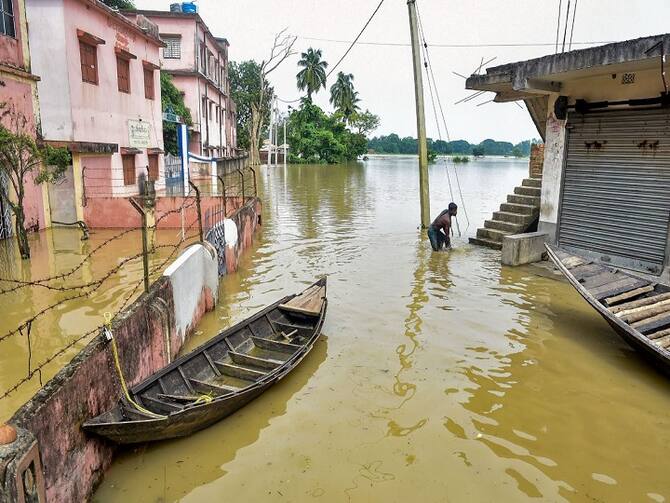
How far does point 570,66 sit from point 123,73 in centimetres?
1614

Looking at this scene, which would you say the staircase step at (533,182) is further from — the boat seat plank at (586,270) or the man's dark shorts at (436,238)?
the boat seat plank at (586,270)

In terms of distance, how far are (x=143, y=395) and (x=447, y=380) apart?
3.86 metres

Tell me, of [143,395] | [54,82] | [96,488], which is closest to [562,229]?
[143,395]

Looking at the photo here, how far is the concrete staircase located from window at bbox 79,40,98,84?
13.6m

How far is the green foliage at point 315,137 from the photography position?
2366 inches

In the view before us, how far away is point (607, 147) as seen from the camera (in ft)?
36.1

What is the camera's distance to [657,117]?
9.98 m

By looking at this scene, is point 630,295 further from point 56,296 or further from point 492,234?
point 56,296

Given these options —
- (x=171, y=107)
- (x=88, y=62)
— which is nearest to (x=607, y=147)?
(x=88, y=62)

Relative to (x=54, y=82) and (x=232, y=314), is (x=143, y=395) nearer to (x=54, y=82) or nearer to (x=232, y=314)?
(x=232, y=314)

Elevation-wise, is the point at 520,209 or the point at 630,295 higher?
the point at 520,209

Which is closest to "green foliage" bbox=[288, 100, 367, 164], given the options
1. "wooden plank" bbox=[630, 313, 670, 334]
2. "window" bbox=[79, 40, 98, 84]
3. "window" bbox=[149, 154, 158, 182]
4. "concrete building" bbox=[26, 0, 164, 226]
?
"window" bbox=[149, 154, 158, 182]

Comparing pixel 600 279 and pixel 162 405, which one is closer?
pixel 162 405

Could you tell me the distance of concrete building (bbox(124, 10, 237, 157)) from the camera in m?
32.1
